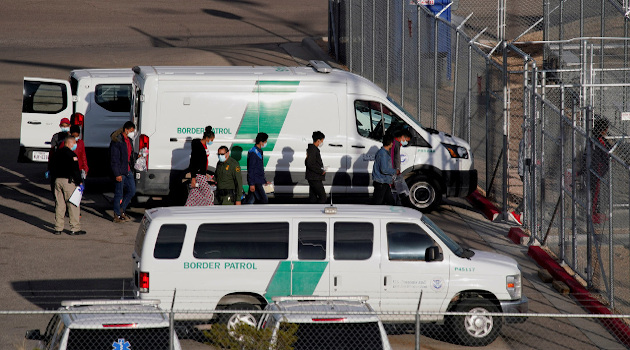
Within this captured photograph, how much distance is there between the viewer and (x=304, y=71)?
1695 cm

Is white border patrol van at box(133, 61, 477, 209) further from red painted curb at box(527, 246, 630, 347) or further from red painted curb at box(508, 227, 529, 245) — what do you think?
red painted curb at box(527, 246, 630, 347)

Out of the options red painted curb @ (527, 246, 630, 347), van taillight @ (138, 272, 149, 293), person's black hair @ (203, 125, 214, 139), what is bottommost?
red painted curb @ (527, 246, 630, 347)

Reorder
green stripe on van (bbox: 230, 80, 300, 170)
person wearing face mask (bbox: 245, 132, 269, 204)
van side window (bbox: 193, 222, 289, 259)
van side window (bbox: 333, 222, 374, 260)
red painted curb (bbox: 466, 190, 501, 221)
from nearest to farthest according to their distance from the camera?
van side window (bbox: 193, 222, 289, 259)
van side window (bbox: 333, 222, 374, 260)
person wearing face mask (bbox: 245, 132, 269, 204)
green stripe on van (bbox: 230, 80, 300, 170)
red painted curb (bbox: 466, 190, 501, 221)

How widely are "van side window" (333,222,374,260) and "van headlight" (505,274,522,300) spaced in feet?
5.29

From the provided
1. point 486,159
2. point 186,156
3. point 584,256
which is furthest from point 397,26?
point 584,256

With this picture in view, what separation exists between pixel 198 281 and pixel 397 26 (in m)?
14.4

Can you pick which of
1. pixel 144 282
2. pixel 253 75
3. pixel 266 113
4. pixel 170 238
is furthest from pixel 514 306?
pixel 253 75

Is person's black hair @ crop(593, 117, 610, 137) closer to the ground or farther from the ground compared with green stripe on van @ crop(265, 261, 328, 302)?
farther from the ground

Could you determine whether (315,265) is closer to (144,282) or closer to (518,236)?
(144,282)

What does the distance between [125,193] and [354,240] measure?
7.05 metres

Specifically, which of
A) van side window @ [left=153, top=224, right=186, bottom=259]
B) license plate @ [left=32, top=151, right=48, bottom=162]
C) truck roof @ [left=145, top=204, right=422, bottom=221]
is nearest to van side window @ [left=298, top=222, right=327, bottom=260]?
truck roof @ [left=145, top=204, right=422, bottom=221]

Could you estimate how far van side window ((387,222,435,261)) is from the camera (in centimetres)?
1054

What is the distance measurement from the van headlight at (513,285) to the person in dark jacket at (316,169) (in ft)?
18.7

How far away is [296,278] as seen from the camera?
1038cm
